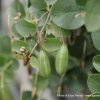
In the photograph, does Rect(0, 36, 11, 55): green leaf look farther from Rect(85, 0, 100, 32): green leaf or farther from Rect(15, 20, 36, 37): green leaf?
Rect(85, 0, 100, 32): green leaf

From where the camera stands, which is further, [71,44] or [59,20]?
[71,44]

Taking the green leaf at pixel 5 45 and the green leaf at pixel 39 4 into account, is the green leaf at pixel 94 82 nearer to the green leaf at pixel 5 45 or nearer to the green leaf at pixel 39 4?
the green leaf at pixel 39 4

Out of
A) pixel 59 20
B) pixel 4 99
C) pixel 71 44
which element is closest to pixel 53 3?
pixel 59 20

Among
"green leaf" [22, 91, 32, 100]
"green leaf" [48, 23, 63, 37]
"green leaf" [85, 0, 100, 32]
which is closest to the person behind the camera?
"green leaf" [85, 0, 100, 32]

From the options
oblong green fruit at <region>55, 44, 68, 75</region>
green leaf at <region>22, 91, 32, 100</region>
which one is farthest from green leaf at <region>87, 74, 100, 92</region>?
green leaf at <region>22, 91, 32, 100</region>

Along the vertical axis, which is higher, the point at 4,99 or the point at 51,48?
the point at 51,48

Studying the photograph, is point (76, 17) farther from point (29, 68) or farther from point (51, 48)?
point (29, 68)
